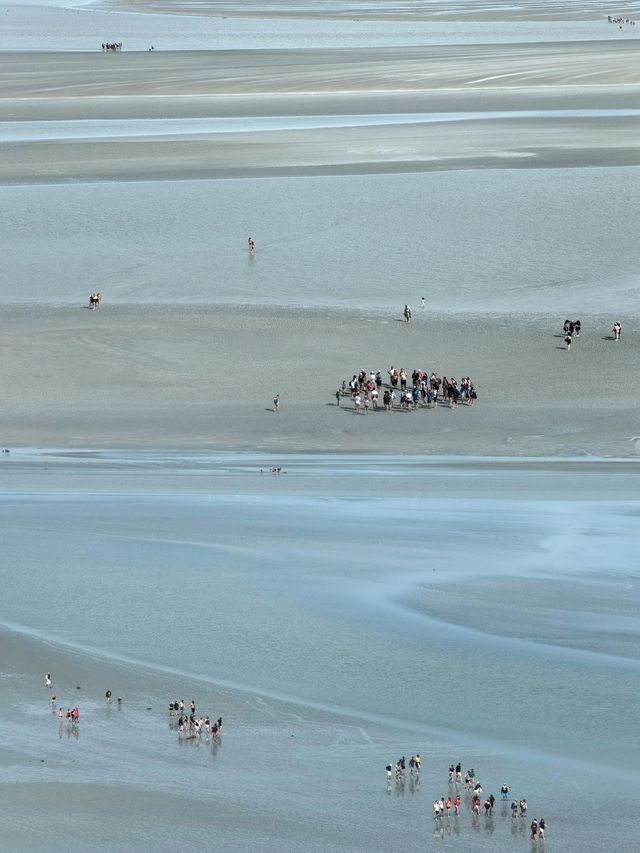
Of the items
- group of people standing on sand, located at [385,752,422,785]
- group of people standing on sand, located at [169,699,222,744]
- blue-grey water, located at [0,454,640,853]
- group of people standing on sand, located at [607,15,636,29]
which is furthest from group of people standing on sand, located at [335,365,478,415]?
group of people standing on sand, located at [607,15,636,29]

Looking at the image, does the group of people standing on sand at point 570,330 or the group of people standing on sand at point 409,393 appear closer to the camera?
the group of people standing on sand at point 409,393

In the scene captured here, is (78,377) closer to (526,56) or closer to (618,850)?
(618,850)

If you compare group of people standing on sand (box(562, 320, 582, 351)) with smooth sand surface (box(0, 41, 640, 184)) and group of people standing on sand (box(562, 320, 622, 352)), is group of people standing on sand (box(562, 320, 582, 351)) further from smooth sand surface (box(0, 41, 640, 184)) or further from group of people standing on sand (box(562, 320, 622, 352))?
smooth sand surface (box(0, 41, 640, 184))

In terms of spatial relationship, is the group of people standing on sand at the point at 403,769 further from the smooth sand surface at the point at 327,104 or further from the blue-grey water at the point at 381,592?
the smooth sand surface at the point at 327,104

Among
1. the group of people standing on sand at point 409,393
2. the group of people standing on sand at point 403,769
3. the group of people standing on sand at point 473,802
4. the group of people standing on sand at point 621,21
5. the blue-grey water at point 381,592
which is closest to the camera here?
the group of people standing on sand at point 473,802

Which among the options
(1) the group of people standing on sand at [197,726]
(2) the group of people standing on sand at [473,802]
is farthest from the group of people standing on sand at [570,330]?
(2) the group of people standing on sand at [473,802]

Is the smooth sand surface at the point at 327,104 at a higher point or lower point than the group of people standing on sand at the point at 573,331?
higher
